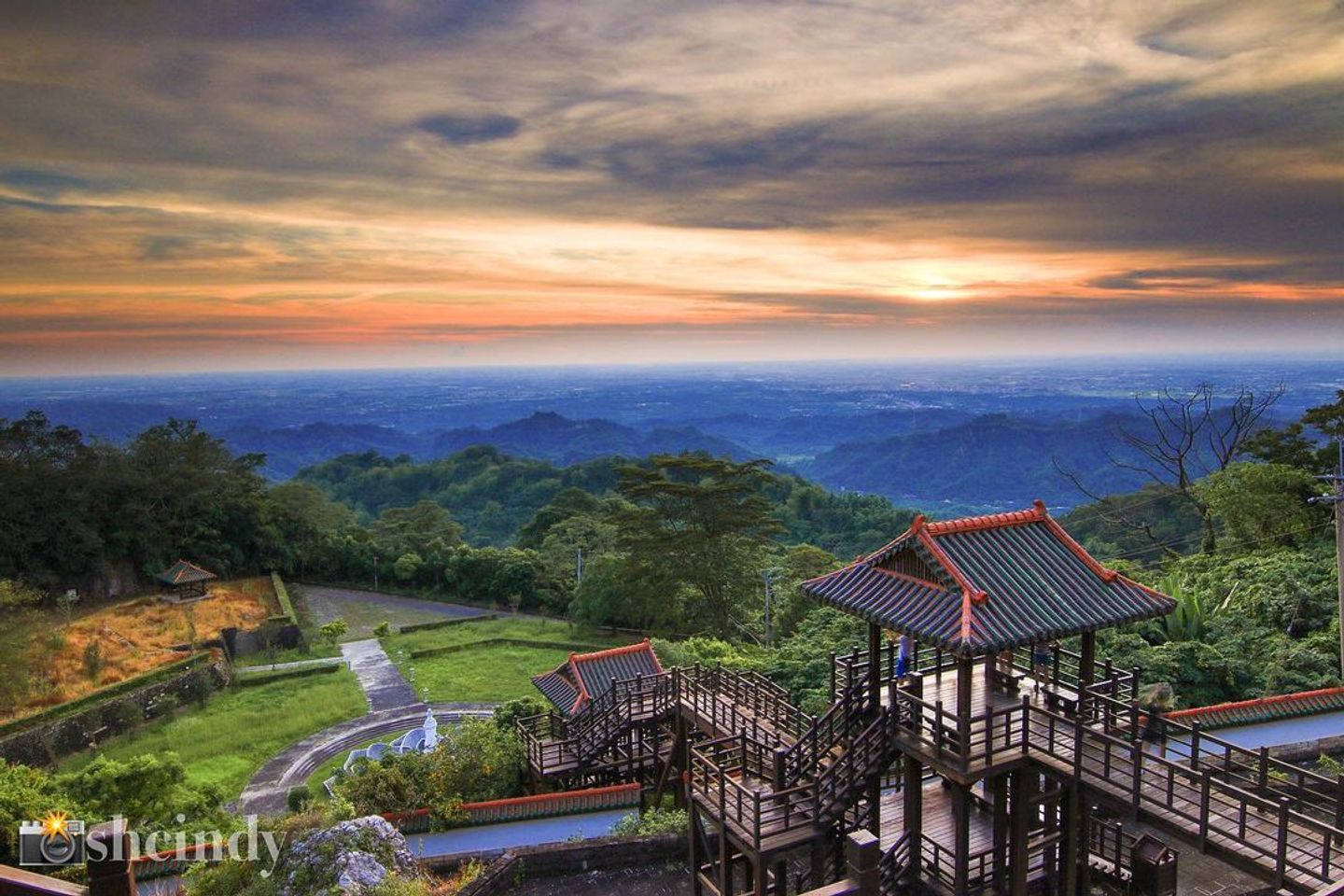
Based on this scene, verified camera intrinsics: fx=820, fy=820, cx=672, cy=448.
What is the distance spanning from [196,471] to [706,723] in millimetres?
39564

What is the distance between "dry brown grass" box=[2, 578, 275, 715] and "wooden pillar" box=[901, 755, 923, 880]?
27.0 m

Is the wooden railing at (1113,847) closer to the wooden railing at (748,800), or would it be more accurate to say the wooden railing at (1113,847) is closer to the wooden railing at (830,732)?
the wooden railing at (830,732)

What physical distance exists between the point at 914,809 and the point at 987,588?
313 centimetres

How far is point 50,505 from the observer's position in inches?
1486

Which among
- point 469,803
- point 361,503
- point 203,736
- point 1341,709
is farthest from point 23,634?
point 361,503

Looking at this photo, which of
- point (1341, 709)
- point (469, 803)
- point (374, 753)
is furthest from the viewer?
point (374, 753)

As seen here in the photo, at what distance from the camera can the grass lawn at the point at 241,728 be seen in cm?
2325

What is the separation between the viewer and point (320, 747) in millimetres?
24469

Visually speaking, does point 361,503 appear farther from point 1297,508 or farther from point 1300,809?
point 1300,809

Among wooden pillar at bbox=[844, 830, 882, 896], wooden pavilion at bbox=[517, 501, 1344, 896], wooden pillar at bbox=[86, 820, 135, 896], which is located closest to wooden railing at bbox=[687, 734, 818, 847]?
wooden pavilion at bbox=[517, 501, 1344, 896]

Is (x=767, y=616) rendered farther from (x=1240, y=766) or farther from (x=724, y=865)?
(x=1240, y=766)

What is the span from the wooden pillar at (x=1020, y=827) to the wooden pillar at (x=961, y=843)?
53cm

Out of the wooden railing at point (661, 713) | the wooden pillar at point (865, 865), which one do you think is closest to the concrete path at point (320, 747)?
the wooden railing at point (661, 713)

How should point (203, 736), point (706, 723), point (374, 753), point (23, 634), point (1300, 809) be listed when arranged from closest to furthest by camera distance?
point (1300, 809) → point (706, 723) → point (374, 753) → point (203, 736) → point (23, 634)
